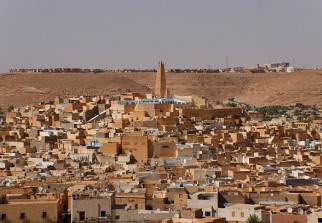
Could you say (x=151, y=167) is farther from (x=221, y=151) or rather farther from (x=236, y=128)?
(x=236, y=128)

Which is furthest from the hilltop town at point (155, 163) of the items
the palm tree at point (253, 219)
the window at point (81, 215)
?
the palm tree at point (253, 219)

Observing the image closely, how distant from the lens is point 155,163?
3241 centimetres

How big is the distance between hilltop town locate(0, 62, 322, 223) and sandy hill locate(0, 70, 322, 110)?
1377 inches

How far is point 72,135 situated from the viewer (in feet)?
129

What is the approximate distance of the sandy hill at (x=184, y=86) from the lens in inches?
3482

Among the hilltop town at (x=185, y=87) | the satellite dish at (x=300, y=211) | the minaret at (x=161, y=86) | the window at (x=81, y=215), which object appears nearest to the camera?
the satellite dish at (x=300, y=211)

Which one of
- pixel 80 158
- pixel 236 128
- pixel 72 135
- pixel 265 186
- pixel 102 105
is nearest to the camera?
pixel 265 186

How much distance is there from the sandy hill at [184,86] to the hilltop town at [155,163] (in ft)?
115

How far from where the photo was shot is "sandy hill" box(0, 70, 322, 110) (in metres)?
88.4

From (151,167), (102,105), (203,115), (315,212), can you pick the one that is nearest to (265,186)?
(315,212)

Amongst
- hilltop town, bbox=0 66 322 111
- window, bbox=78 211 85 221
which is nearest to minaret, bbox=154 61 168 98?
hilltop town, bbox=0 66 322 111

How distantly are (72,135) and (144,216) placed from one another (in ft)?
63.1

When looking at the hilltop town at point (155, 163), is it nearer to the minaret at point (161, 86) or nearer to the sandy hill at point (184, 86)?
the minaret at point (161, 86)

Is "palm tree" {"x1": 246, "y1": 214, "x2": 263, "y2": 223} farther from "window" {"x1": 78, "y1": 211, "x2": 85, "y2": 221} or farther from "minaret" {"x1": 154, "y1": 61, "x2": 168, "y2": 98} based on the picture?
"minaret" {"x1": 154, "y1": 61, "x2": 168, "y2": 98}
